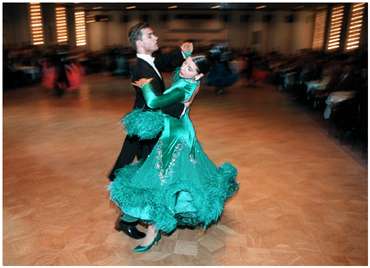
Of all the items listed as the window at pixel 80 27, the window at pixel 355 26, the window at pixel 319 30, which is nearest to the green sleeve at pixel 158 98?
the window at pixel 355 26

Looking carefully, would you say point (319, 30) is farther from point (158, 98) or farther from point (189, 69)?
point (158, 98)

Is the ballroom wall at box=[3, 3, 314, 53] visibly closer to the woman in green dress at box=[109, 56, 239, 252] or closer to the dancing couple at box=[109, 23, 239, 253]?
the dancing couple at box=[109, 23, 239, 253]

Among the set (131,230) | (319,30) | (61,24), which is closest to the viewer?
(131,230)

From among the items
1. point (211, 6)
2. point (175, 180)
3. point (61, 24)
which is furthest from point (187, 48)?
point (61, 24)

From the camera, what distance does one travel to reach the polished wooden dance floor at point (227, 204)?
242 centimetres

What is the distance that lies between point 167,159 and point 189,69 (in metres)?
0.54

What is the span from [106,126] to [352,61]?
4.37m

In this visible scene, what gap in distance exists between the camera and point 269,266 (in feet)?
7.52

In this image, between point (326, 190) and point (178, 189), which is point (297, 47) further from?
point (178, 189)

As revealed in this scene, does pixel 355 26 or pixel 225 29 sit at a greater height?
pixel 225 29

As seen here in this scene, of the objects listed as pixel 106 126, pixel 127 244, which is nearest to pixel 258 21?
pixel 106 126

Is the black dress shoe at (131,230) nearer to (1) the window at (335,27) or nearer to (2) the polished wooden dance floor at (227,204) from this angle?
(2) the polished wooden dance floor at (227,204)

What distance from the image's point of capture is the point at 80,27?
1653 cm

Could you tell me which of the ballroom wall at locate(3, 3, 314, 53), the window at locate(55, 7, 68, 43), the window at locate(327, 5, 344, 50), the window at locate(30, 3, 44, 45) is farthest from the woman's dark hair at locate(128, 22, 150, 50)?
the ballroom wall at locate(3, 3, 314, 53)
